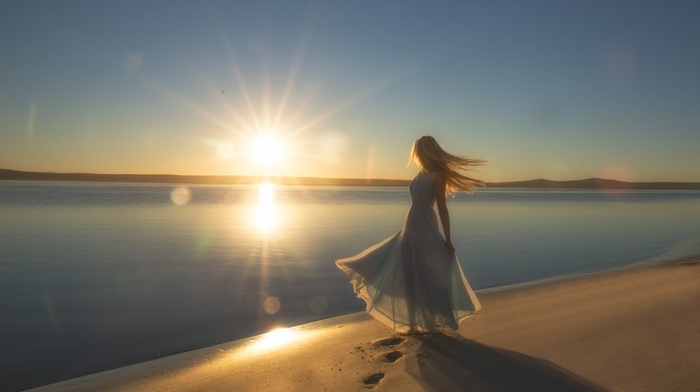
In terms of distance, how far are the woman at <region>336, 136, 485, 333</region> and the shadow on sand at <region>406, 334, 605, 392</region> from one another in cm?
35

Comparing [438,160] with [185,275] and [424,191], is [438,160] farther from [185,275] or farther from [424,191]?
[185,275]

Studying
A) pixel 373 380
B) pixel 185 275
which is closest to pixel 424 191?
pixel 373 380

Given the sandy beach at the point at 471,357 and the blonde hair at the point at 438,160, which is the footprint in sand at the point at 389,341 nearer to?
the sandy beach at the point at 471,357

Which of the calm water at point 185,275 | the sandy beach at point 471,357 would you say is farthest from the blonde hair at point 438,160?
the calm water at point 185,275

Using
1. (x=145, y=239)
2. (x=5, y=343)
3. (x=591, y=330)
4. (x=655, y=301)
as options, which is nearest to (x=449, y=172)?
(x=591, y=330)

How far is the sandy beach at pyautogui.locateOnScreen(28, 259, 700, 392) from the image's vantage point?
13.9ft

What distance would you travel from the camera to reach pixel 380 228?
2155cm

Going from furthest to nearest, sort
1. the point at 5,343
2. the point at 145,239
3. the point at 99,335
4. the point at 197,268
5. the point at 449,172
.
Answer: the point at 145,239
the point at 197,268
the point at 99,335
the point at 5,343
the point at 449,172

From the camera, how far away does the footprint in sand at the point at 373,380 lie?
420 centimetres

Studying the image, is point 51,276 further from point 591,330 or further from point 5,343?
point 591,330

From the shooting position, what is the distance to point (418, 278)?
546 centimetres

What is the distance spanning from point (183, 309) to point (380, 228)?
14.3 metres

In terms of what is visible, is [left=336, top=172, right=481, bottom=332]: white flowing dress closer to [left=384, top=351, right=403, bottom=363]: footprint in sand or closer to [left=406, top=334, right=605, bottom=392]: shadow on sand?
[left=406, top=334, right=605, bottom=392]: shadow on sand

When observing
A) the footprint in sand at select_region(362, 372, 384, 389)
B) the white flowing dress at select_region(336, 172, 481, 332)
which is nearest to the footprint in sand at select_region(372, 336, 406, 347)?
the white flowing dress at select_region(336, 172, 481, 332)
